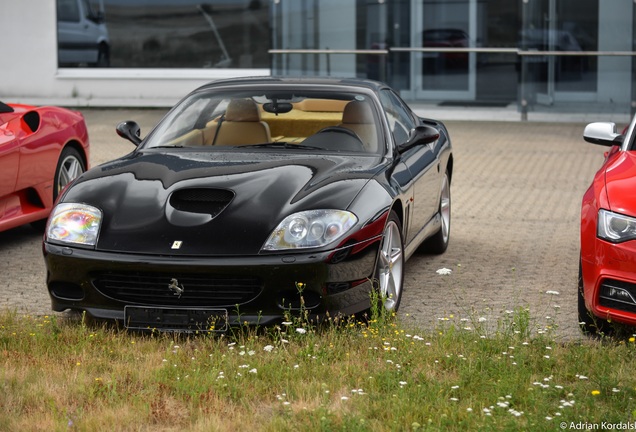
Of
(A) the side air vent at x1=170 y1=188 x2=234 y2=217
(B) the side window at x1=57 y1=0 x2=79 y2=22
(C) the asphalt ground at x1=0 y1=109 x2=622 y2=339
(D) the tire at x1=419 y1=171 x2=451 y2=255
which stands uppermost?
(B) the side window at x1=57 y1=0 x2=79 y2=22

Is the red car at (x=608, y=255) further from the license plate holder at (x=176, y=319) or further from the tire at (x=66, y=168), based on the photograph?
the tire at (x=66, y=168)

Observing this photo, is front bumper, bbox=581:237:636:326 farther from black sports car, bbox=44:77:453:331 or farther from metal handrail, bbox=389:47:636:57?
metal handrail, bbox=389:47:636:57

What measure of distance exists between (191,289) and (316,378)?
1028 mm

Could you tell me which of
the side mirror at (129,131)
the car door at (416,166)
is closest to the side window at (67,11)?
the car door at (416,166)

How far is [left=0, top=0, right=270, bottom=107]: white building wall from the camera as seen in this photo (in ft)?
80.4

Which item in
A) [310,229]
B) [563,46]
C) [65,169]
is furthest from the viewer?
[563,46]

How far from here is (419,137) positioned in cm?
773

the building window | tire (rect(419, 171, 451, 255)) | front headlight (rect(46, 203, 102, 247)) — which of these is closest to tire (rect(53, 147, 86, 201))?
tire (rect(419, 171, 451, 255))

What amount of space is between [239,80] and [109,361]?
2978 mm

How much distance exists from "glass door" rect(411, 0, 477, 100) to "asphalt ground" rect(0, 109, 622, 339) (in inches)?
183

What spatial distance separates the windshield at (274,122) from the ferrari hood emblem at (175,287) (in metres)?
1.68

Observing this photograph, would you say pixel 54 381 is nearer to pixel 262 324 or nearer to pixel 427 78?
pixel 262 324

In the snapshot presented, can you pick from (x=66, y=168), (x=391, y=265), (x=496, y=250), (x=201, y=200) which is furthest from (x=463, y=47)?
(x=201, y=200)

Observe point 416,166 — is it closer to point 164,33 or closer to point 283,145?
point 283,145
